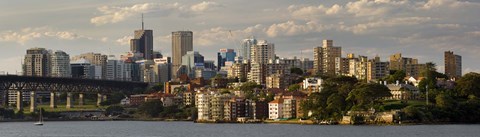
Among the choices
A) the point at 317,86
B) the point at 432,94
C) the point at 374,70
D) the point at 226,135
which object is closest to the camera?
the point at 226,135

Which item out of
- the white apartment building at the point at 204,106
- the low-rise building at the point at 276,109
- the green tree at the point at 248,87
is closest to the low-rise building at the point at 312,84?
the green tree at the point at 248,87

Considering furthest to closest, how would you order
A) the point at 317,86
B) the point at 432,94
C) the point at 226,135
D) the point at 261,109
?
the point at 317,86, the point at 261,109, the point at 432,94, the point at 226,135

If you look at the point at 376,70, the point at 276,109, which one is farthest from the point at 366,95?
the point at 376,70

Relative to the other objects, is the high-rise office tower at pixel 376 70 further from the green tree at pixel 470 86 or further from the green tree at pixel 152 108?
the green tree at pixel 470 86

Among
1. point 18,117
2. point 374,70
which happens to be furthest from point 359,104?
point 18,117

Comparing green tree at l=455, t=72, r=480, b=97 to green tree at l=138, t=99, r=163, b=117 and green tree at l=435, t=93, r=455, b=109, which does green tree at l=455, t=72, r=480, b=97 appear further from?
green tree at l=138, t=99, r=163, b=117

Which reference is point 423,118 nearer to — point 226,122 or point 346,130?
point 346,130

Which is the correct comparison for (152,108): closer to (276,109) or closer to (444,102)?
(276,109)
